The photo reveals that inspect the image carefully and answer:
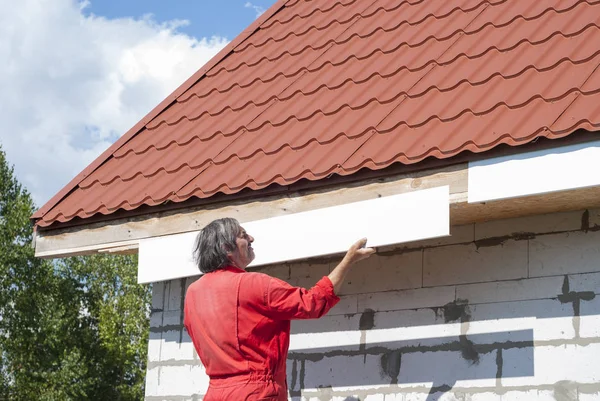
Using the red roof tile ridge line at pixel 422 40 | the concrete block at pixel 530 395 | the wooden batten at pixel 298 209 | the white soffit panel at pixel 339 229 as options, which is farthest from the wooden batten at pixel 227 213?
the red roof tile ridge line at pixel 422 40

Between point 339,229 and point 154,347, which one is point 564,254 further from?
point 154,347

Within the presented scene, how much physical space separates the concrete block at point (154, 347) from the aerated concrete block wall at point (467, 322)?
100 centimetres

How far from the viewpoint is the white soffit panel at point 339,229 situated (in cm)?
420

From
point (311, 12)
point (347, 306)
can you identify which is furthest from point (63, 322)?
point (347, 306)

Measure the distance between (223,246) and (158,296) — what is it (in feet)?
6.55

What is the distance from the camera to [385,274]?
16.2 ft

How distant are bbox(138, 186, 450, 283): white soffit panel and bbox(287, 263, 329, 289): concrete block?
0.53 m

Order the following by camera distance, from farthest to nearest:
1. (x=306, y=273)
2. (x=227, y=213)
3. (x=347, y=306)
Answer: (x=306, y=273), (x=227, y=213), (x=347, y=306)

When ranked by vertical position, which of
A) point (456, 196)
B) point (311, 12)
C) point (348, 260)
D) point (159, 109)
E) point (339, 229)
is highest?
point (311, 12)

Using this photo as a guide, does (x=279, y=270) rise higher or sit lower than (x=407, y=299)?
higher

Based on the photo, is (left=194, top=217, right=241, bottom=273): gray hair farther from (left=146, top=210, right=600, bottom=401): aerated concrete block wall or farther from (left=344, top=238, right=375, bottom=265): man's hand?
(left=146, top=210, right=600, bottom=401): aerated concrete block wall

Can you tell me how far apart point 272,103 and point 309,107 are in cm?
45

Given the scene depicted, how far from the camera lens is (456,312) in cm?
458

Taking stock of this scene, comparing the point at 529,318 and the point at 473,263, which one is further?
the point at 473,263
